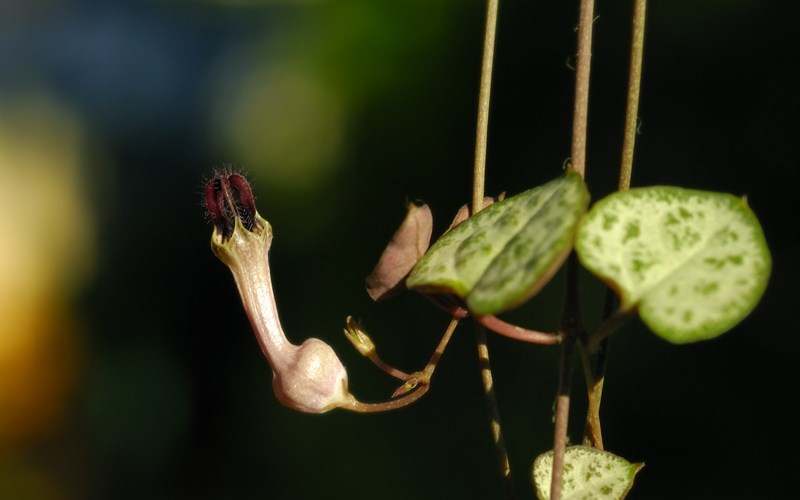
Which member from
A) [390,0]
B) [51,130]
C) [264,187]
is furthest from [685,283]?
[51,130]

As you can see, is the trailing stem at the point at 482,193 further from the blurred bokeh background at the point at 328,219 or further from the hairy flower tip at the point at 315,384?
the blurred bokeh background at the point at 328,219

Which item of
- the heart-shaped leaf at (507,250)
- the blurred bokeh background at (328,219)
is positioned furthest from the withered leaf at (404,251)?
the blurred bokeh background at (328,219)

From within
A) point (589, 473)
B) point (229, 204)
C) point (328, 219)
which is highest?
point (229, 204)

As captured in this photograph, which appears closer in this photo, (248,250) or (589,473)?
(589,473)

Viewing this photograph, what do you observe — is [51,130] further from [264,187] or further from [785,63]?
[785,63]

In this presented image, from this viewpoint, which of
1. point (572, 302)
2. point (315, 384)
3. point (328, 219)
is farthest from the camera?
point (328, 219)

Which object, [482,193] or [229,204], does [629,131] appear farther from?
[229,204]

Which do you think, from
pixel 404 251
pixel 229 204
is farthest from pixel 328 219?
pixel 404 251
